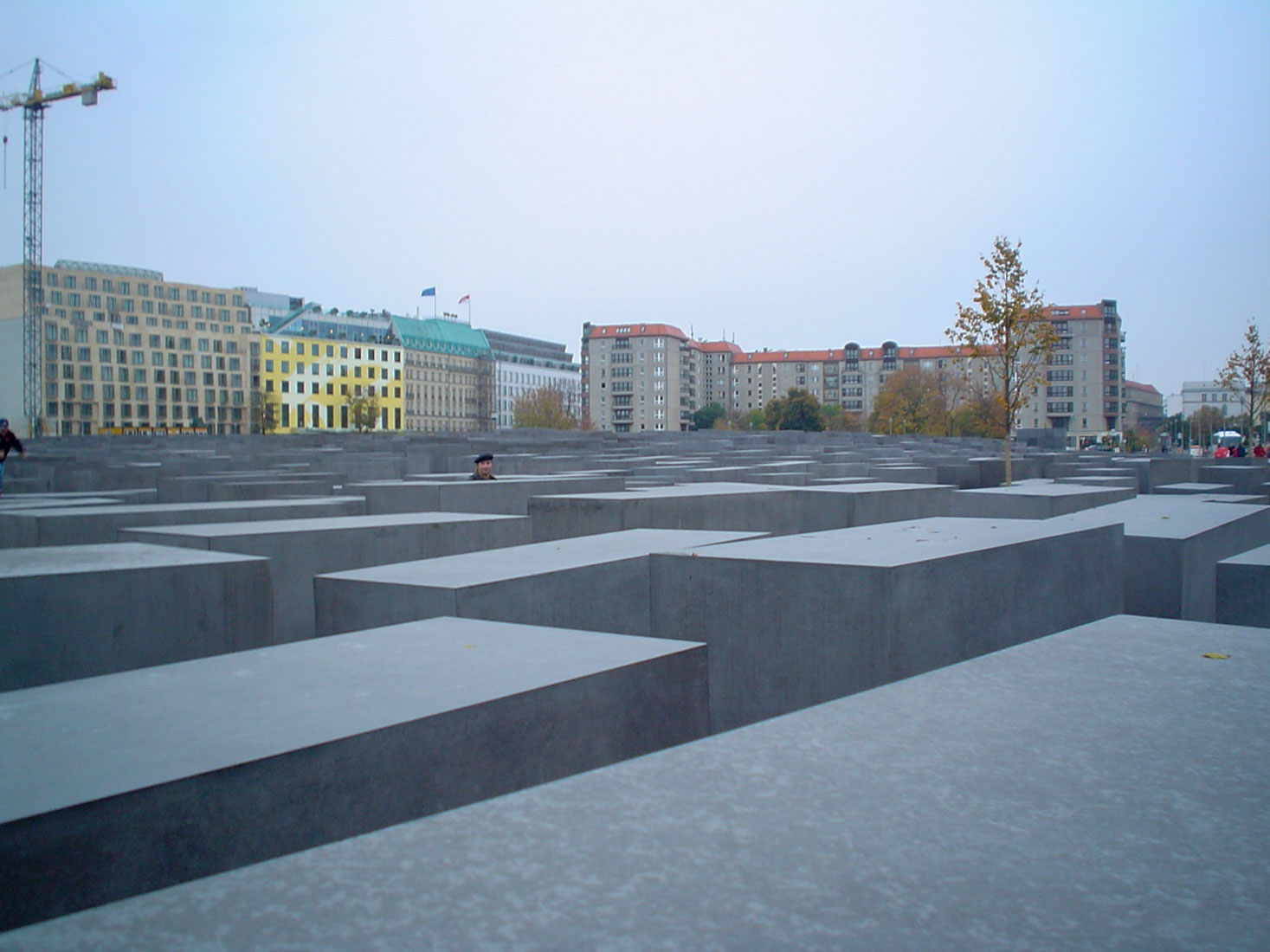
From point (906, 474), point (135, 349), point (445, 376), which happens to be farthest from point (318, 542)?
point (445, 376)

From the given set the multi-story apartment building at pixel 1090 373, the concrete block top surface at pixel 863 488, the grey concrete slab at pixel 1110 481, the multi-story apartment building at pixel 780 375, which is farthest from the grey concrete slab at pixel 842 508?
the multi-story apartment building at pixel 780 375

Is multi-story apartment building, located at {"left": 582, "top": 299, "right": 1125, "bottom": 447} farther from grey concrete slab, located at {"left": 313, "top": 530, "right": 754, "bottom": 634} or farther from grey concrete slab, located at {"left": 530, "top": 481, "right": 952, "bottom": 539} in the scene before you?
grey concrete slab, located at {"left": 313, "top": 530, "right": 754, "bottom": 634}

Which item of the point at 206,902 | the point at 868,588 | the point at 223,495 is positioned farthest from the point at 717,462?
the point at 206,902

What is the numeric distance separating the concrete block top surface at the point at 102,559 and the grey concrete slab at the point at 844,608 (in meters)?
2.38

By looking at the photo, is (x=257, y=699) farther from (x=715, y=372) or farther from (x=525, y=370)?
(x=715, y=372)

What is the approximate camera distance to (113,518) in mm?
8133

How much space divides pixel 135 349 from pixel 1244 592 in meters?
98.1

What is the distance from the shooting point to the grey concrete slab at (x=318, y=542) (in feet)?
19.9

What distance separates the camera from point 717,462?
17.7m

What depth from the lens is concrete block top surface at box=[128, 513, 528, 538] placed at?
6.39m

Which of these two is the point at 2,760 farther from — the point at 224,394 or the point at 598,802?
the point at 224,394

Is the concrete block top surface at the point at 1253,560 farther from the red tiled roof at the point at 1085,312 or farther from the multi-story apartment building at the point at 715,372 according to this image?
the multi-story apartment building at the point at 715,372

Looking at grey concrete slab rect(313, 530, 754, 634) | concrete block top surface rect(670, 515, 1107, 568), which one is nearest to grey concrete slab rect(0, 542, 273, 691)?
grey concrete slab rect(313, 530, 754, 634)

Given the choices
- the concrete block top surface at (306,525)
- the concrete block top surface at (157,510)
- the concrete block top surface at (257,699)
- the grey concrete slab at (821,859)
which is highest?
the concrete block top surface at (157,510)
